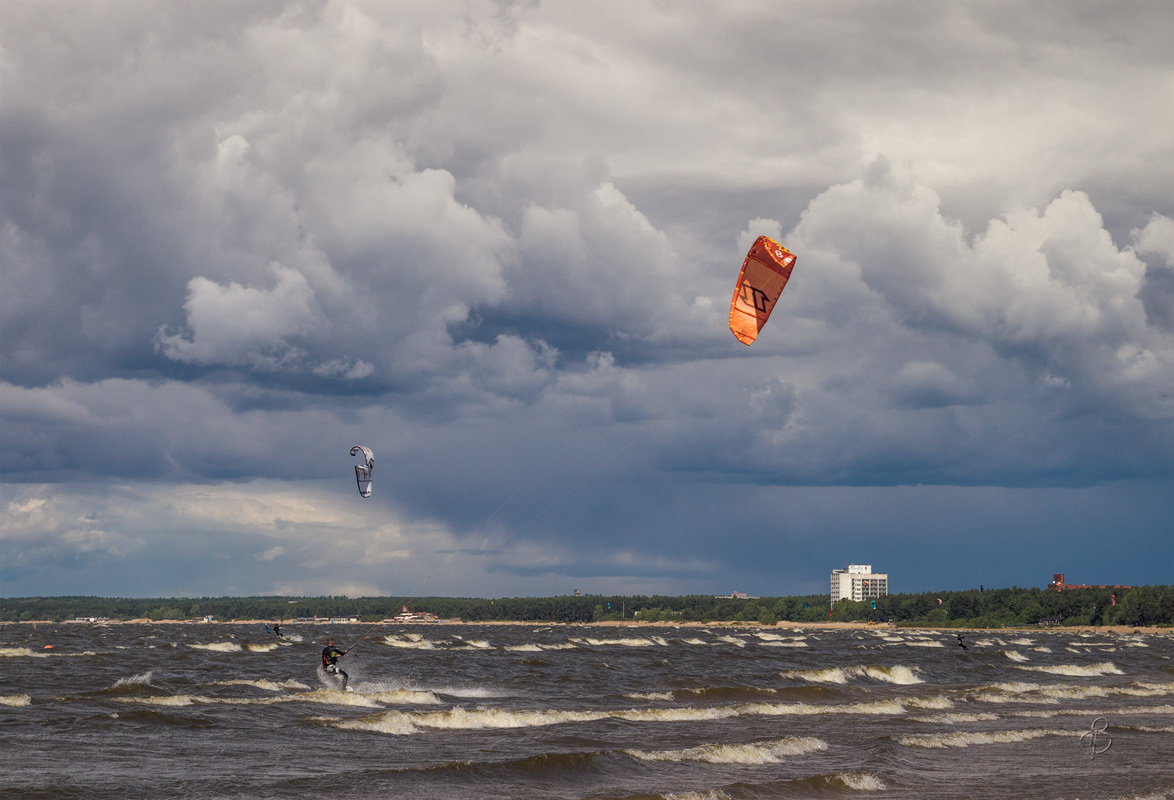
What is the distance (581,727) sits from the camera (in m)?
34.8

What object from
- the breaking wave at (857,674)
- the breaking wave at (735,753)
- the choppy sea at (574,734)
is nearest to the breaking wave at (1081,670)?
the choppy sea at (574,734)

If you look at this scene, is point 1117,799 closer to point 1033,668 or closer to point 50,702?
point 50,702

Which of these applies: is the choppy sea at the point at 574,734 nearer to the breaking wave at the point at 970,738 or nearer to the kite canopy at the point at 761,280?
the breaking wave at the point at 970,738

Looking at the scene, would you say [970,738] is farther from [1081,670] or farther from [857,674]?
[1081,670]

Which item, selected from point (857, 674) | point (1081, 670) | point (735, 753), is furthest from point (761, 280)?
point (1081, 670)

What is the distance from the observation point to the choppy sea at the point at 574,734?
2402 centimetres

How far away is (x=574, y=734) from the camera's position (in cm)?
3297

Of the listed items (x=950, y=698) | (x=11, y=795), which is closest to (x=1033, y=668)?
(x=950, y=698)

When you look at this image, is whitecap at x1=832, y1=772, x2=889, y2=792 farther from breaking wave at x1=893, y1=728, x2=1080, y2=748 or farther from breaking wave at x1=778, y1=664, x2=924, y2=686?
breaking wave at x1=778, y1=664, x2=924, y2=686

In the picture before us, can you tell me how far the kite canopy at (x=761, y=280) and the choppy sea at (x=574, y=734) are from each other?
12174 mm

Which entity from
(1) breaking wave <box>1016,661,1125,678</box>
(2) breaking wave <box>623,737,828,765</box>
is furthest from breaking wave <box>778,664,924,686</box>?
(2) breaking wave <box>623,737,828,765</box>

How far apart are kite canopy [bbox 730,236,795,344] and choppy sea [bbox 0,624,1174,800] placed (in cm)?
1217

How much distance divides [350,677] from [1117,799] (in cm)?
4064

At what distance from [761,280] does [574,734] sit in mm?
14713
